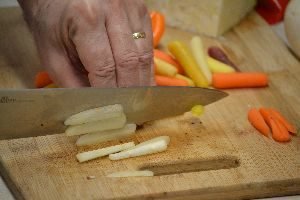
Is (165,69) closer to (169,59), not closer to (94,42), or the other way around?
(169,59)

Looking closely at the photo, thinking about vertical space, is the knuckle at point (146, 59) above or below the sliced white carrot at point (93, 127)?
above

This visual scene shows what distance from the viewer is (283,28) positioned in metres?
2.39

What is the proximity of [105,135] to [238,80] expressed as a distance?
20.6 inches

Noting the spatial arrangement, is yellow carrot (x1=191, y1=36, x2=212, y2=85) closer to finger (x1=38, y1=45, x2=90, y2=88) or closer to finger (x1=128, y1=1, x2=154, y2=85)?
finger (x1=128, y1=1, x2=154, y2=85)

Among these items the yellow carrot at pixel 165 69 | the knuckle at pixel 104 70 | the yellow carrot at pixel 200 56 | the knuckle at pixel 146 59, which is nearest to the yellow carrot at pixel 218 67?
the yellow carrot at pixel 200 56

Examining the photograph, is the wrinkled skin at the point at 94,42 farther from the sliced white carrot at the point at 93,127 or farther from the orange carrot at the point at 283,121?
the orange carrot at the point at 283,121

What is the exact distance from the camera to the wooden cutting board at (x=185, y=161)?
1.50 metres

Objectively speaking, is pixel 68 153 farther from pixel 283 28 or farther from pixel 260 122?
pixel 283 28

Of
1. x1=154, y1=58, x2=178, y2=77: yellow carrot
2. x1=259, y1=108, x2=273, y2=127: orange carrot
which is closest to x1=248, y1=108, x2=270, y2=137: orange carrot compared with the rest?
x1=259, y1=108, x2=273, y2=127: orange carrot

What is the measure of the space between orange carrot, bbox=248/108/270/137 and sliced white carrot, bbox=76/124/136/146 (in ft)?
1.18

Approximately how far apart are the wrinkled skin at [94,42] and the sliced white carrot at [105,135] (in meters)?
0.12

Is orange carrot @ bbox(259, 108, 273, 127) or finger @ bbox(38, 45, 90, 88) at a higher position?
finger @ bbox(38, 45, 90, 88)

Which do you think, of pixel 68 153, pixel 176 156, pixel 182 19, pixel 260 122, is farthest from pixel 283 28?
pixel 68 153

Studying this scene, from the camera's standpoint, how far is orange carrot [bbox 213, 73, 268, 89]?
1936mm
